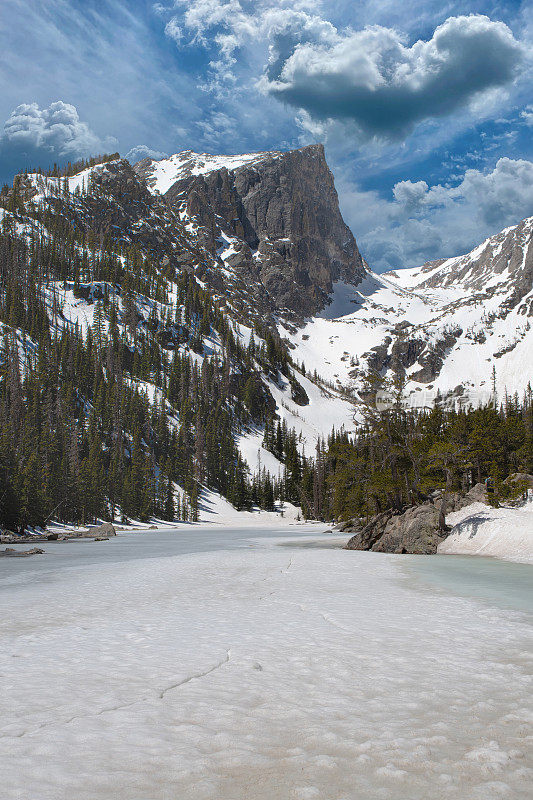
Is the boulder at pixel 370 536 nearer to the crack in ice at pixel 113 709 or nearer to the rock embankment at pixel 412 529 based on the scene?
the rock embankment at pixel 412 529

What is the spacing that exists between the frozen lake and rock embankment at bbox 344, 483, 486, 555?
18.3 metres

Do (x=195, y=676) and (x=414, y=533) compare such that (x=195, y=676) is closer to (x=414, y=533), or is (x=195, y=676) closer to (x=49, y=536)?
(x=414, y=533)

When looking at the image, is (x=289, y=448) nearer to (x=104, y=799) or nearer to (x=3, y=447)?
(x=3, y=447)

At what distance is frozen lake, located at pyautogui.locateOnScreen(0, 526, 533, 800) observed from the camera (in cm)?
380

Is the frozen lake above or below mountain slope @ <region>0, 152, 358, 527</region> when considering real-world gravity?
below

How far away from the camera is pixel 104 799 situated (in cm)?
347

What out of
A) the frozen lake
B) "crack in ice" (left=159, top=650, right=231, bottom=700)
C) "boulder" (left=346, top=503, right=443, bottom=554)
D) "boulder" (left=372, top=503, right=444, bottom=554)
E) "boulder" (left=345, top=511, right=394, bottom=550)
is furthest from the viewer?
"boulder" (left=345, top=511, right=394, bottom=550)

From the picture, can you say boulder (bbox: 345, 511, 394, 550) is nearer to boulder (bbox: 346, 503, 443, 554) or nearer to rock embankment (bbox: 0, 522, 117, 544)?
boulder (bbox: 346, 503, 443, 554)

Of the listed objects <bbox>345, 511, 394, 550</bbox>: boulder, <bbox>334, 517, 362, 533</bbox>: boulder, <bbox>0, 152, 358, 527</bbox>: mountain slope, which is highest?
<bbox>0, 152, 358, 527</bbox>: mountain slope

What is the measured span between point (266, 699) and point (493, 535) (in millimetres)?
25224

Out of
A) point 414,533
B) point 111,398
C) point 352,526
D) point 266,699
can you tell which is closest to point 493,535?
point 414,533

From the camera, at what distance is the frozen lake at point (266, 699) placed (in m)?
3.80

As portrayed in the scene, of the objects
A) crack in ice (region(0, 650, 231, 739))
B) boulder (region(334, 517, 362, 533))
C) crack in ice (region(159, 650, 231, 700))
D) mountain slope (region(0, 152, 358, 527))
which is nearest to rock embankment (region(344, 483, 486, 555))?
boulder (region(334, 517, 362, 533))

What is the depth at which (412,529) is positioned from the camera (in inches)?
1210
